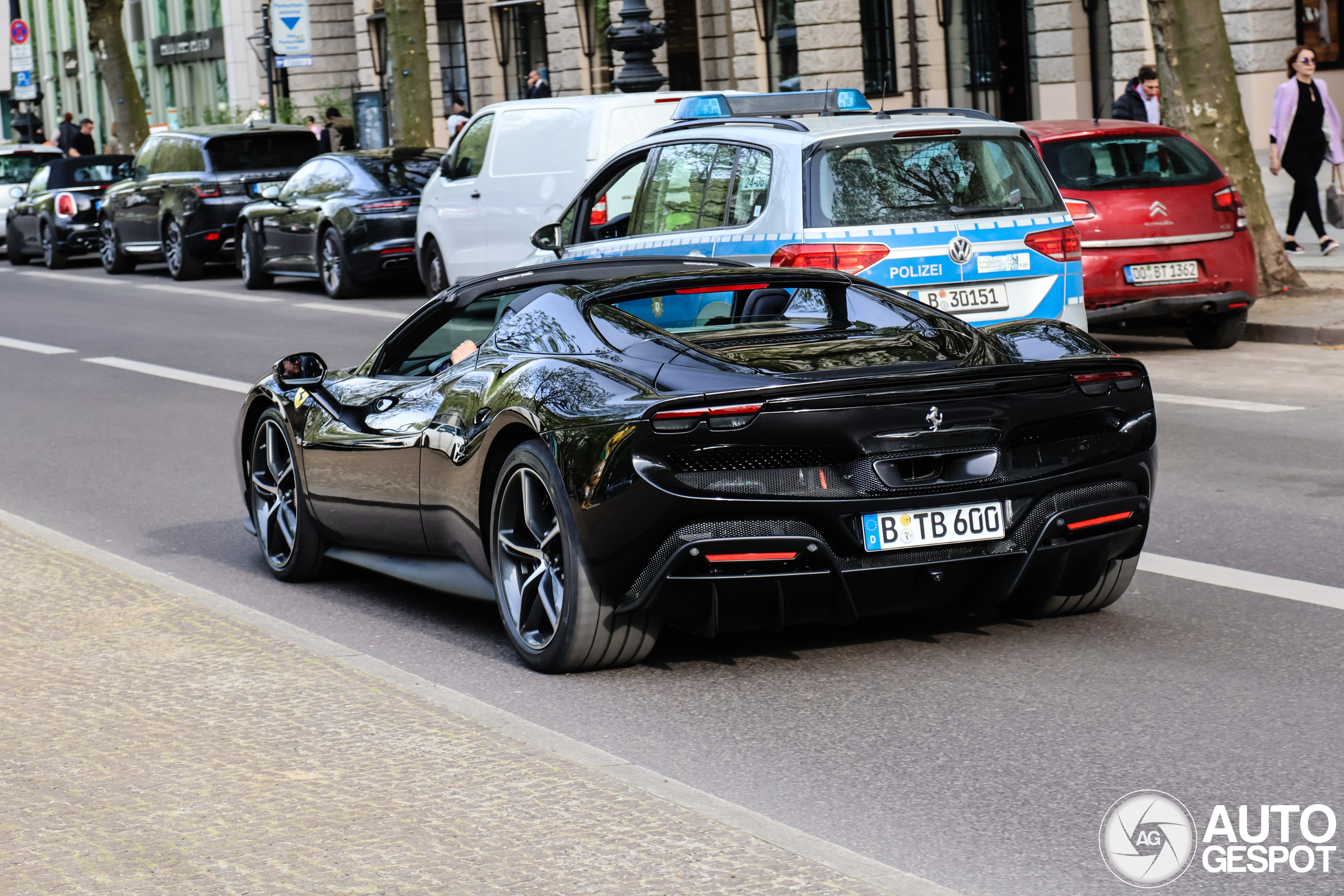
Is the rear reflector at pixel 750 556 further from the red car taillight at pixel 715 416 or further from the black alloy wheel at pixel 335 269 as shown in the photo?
the black alloy wheel at pixel 335 269

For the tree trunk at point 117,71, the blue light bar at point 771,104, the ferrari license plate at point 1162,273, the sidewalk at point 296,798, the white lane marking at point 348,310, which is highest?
the tree trunk at point 117,71

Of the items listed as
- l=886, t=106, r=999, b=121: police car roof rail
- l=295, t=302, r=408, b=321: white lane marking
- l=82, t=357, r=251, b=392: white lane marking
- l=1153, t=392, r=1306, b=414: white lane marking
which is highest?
l=886, t=106, r=999, b=121: police car roof rail

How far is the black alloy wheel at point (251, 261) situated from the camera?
23.3 m

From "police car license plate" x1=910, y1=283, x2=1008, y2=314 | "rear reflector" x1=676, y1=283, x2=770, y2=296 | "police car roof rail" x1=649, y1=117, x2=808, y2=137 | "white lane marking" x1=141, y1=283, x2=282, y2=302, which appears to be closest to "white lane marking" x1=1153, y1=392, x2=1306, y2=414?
"police car license plate" x1=910, y1=283, x2=1008, y2=314

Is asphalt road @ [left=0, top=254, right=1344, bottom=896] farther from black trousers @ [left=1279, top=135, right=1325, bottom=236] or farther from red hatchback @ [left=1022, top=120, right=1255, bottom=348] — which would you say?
black trousers @ [left=1279, top=135, right=1325, bottom=236]

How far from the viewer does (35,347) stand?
59.9 ft

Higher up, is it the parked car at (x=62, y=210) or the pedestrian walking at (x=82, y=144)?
the pedestrian walking at (x=82, y=144)

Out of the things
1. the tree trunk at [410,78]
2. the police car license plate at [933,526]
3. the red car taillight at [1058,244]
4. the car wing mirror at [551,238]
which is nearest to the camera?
the police car license plate at [933,526]

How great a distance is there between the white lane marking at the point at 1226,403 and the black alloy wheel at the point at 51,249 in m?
22.0

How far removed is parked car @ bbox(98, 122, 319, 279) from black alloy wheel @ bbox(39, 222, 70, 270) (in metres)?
3.75

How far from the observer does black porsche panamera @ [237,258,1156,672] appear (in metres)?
5.61

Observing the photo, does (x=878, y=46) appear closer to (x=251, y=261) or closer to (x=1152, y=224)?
(x=251, y=261)

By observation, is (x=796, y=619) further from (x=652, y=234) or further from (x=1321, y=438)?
(x=652, y=234)

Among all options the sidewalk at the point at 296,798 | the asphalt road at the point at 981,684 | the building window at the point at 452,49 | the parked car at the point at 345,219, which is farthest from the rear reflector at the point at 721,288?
the building window at the point at 452,49
